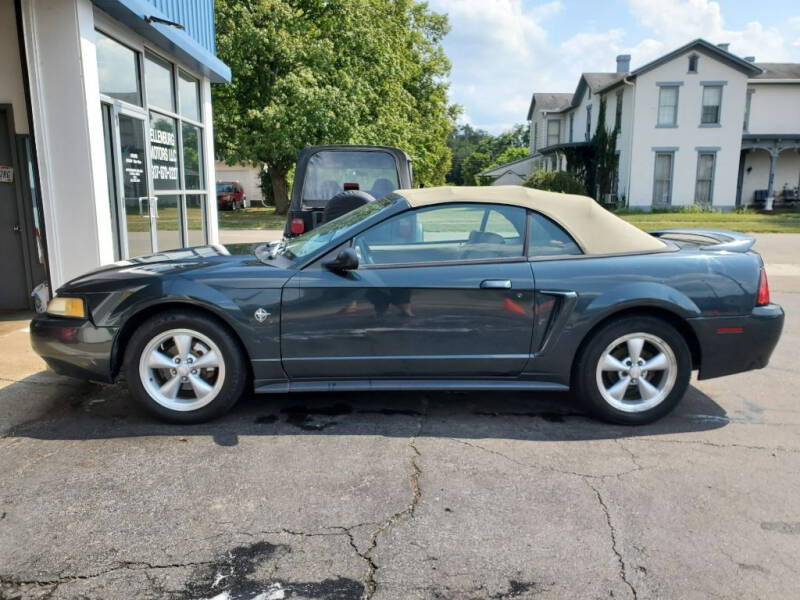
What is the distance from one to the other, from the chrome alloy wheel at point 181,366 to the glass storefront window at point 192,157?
615 cm

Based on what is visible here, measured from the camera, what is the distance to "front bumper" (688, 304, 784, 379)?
164 inches

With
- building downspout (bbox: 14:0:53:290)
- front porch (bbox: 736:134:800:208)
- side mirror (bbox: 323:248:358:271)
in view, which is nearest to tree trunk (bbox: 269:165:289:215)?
building downspout (bbox: 14:0:53:290)

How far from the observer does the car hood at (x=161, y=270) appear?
4.07m

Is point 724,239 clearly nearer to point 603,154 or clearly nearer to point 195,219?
point 195,219

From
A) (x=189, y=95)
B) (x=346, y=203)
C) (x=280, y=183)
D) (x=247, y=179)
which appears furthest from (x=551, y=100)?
(x=346, y=203)

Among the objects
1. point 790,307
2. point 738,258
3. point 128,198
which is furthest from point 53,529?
point 790,307

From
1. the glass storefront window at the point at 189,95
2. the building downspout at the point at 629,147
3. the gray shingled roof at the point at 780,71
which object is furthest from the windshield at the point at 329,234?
the gray shingled roof at the point at 780,71

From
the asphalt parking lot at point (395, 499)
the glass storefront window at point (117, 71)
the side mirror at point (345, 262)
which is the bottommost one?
the asphalt parking lot at point (395, 499)

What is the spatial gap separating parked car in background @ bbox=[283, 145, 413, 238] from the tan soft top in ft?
11.2

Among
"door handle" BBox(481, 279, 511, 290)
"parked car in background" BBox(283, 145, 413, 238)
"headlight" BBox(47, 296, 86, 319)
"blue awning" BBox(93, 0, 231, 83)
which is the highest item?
"blue awning" BBox(93, 0, 231, 83)

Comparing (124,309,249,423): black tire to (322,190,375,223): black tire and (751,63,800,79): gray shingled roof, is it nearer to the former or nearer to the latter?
(322,190,375,223): black tire

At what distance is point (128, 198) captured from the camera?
738 cm

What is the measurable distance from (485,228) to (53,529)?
300 centimetres

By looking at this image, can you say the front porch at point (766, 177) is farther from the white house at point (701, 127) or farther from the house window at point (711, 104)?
the house window at point (711, 104)
